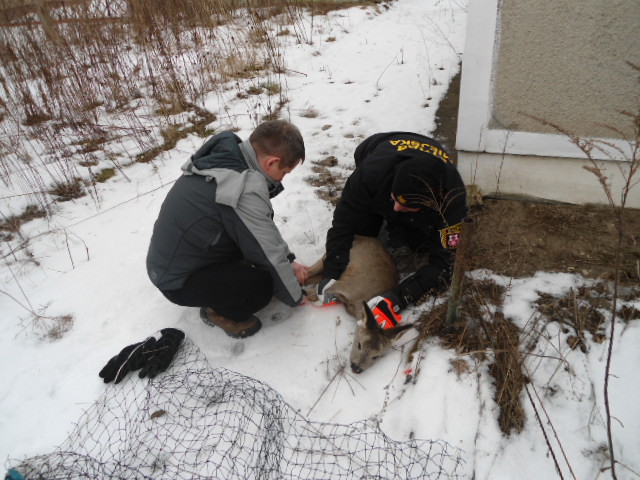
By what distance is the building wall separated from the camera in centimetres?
293

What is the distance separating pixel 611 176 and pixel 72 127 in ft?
19.3

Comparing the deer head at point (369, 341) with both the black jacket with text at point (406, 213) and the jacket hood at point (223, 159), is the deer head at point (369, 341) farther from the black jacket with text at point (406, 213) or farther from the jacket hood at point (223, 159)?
the jacket hood at point (223, 159)

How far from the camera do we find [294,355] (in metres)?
2.79

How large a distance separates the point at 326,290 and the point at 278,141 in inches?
45.4

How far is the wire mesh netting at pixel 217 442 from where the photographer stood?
2152 mm

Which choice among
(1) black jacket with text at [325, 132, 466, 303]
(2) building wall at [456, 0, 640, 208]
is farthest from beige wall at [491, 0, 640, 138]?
(1) black jacket with text at [325, 132, 466, 303]

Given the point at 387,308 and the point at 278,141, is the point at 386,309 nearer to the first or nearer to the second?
the point at 387,308

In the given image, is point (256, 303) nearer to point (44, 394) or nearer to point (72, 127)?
point (44, 394)

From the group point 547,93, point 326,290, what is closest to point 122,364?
point 326,290

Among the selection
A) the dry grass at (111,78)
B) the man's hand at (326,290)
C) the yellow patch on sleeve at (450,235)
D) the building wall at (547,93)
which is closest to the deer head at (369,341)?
the man's hand at (326,290)

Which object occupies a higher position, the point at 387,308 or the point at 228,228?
the point at 228,228

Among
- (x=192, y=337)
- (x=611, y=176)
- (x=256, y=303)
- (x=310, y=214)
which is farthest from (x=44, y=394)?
(x=611, y=176)

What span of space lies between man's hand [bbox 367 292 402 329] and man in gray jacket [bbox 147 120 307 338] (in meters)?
0.54

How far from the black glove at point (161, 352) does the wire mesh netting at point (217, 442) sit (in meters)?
0.08
